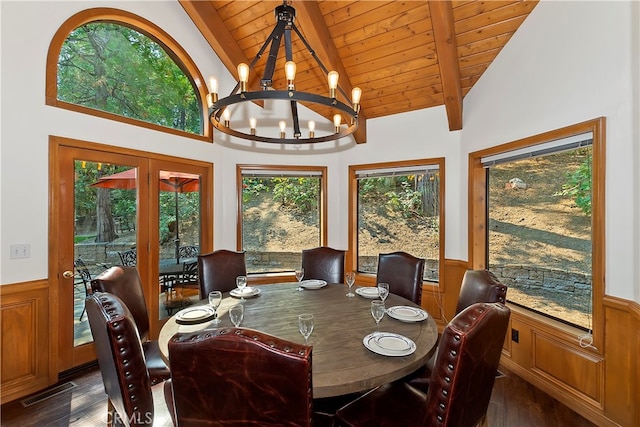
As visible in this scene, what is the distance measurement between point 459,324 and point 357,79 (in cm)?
323

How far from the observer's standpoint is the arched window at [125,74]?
101 inches

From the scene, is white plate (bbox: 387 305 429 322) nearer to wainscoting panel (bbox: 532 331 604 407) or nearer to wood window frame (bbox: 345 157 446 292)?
wainscoting panel (bbox: 532 331 604 407)

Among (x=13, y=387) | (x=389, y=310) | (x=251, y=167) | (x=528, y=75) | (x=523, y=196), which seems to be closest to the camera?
(x=389, y=310)

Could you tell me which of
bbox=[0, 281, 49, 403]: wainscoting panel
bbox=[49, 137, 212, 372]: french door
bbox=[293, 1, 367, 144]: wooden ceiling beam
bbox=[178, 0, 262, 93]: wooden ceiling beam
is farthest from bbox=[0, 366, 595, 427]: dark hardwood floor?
bbox=[178, 0, 262, 93]: wooden ceiling beam

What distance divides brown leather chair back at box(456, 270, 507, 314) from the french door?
309cm

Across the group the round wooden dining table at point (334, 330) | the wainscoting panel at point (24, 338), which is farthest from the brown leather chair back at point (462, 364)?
the wainscoting panel at point (24, 338)

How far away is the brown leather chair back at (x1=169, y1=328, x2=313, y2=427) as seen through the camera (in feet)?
2.89

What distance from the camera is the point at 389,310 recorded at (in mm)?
1966

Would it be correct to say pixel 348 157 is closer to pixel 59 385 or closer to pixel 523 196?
pixel 523 196

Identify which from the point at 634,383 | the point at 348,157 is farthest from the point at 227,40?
the point at 634,383

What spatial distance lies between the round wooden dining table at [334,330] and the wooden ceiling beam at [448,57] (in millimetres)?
2280

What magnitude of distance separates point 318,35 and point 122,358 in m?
3.05

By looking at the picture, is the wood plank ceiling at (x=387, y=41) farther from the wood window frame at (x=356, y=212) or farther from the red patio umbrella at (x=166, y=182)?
the red patio umbrella at (x=166, y=182)

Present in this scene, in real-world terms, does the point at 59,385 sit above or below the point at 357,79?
below
